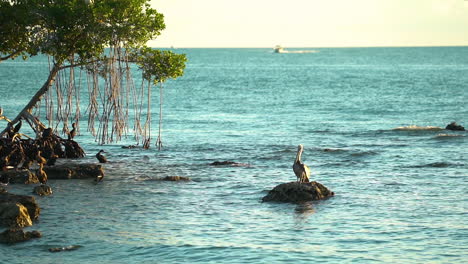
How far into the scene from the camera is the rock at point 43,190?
27.6 metres

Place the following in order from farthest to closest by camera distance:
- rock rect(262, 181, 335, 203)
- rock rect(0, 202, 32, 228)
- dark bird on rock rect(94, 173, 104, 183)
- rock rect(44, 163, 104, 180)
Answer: rock rect(44, 163, 104, 180), dark bird on rock rect(94, 173, 104, 183), rock rect(262, 181, 335, 203), rock rect(0, 202, 32, 228)

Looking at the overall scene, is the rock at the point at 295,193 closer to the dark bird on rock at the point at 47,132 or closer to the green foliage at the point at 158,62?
the green foliage at the point at 158,62

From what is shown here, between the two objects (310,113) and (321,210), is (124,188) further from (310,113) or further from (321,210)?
(310,113)

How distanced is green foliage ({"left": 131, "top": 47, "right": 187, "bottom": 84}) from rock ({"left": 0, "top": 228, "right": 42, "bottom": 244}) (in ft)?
49.6

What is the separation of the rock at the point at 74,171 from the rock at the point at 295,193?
8148 mm

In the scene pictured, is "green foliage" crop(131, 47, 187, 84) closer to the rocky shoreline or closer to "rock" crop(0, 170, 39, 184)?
the rocky shoreline

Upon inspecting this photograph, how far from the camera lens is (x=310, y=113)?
75.9m

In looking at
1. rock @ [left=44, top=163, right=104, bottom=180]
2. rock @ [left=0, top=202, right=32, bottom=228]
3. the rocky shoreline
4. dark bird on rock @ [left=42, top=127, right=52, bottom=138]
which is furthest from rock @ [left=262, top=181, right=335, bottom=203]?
dark bird on rock @ [left=42, top=127, right=52, bottom=138]

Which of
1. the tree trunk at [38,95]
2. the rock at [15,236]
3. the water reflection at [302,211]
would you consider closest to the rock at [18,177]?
the tree trunk at [38,95]

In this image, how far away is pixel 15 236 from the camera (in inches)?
822

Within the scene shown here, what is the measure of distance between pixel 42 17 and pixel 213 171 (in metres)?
10.0

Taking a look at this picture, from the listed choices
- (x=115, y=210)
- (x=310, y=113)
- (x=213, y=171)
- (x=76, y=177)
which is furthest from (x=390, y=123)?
(x=115, y=210)

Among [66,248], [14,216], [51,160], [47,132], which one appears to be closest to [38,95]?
[47,132]

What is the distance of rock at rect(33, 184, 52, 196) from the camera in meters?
27.6
